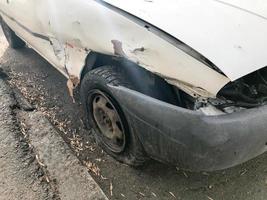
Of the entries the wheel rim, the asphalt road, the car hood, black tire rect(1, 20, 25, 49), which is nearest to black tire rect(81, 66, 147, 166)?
the wheel rim

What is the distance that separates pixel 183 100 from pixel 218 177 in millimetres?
831

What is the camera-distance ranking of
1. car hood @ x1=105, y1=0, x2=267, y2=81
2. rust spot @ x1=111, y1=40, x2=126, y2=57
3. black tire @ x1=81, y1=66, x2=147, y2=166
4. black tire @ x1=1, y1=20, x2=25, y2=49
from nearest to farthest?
car hood @ x1=105, y1=0, x2=267, y2=81
rust spot @ x1=111, y1=40, x2=126, y2=57
black tire @ x1=81, y1=66, x2=147, y2=166
black tire @ x1=1, y1=20, x2=25, y2=49

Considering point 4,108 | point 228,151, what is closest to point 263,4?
point 228,151

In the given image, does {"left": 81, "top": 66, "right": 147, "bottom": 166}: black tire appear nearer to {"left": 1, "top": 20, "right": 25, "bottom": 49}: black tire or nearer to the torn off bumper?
the torn off bumper

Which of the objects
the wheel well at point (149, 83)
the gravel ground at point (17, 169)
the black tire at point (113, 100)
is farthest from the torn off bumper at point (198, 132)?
the gravel ground at point (17, 169)

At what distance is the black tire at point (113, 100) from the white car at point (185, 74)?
0.01 meters

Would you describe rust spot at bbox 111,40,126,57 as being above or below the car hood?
below

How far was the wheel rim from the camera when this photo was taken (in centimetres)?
302

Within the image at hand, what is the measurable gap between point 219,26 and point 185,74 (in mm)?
380

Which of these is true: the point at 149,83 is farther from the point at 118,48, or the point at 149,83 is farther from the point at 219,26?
the point at 219,26

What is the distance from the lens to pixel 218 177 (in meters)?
3.09

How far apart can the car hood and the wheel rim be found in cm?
79

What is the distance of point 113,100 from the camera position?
2.93 m

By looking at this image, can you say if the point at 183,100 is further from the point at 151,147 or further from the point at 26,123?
the point at 26,123
